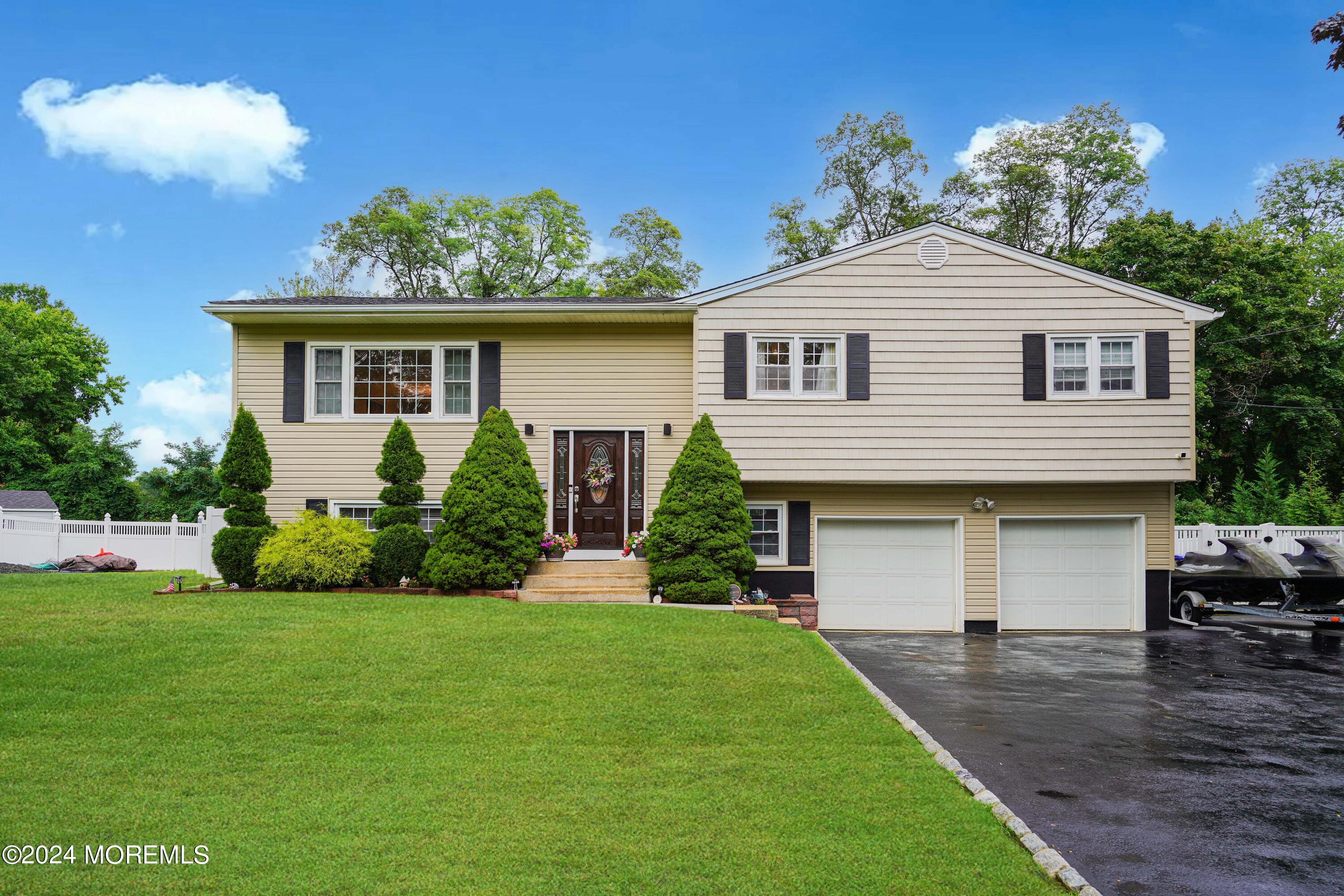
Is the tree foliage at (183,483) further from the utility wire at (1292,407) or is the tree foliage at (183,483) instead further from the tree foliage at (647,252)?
the utility wire at (1292,407)

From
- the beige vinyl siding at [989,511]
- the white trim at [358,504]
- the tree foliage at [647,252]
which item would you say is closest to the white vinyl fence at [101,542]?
the white trim at [358,504]

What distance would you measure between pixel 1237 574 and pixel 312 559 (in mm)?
15395

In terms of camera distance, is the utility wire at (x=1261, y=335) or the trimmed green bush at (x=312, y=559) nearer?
the trimmed green bush at (x=312, y=559)

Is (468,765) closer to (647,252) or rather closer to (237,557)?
(237,557)

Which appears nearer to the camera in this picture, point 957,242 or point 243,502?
point 243,502

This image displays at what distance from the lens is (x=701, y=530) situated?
39.3 ft

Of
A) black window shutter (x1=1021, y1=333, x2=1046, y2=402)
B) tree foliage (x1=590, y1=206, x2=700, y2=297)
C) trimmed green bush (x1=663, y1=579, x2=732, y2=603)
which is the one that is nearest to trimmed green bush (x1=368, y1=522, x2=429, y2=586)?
trimmed green bush (x1=663, y1=579, x2=732, y2=603)

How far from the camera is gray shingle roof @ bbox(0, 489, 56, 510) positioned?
24.6 metres

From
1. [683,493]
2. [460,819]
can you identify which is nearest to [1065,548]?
[683,493]

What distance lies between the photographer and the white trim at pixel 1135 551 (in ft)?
46.7

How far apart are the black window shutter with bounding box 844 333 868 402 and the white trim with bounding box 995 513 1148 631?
3395 millimetres

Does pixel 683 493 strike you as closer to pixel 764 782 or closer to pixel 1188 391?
pixel 764 782

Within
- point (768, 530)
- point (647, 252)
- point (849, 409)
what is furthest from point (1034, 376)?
point (647, 252)

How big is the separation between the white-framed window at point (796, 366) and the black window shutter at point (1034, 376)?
9.79ft
